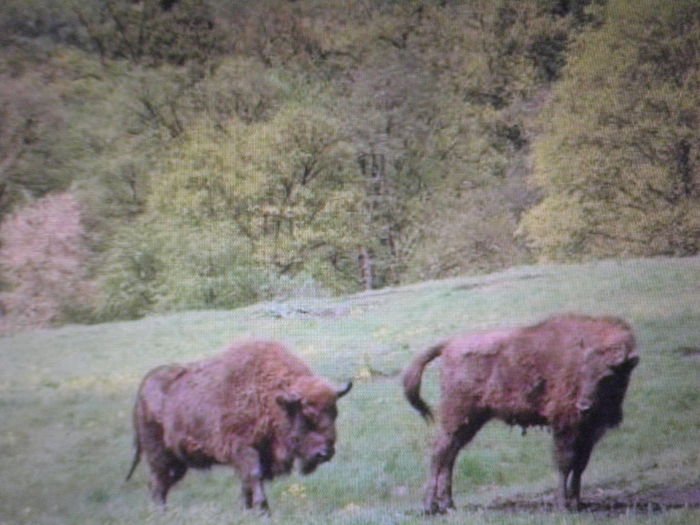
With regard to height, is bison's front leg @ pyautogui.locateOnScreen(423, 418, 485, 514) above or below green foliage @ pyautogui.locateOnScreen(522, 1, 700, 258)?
below

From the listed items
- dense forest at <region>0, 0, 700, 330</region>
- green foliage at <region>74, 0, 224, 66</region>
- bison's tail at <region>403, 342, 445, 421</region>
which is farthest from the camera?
green foliage at <region>74, 0, 224, 66</region>

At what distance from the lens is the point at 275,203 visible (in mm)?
5105

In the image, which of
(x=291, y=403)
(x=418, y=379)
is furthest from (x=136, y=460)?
(x=418, y=379)

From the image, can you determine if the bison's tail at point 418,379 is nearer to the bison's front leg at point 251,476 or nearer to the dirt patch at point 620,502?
the dirt patch at point 620,502

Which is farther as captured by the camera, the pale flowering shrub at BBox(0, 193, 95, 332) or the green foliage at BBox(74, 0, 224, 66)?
the green foliage at BBox(74, 0, 224, 66)

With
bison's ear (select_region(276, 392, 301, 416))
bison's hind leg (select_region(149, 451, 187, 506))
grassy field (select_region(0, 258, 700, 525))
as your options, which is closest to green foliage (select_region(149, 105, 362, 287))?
grassy field (select_region(0, 258, 700, 525))

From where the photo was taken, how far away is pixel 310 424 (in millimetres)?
4543

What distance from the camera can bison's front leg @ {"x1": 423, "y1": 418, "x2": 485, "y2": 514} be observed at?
455 cm

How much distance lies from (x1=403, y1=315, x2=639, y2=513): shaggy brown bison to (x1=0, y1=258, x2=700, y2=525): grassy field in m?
0.08

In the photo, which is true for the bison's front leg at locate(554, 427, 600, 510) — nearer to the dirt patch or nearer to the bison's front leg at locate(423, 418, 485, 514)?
the dirt patch

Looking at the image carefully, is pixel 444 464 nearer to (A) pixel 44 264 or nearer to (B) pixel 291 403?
(B) pixel 291 403

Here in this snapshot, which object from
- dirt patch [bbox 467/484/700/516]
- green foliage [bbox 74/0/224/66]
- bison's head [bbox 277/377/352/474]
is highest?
green foliage [bbox 74/0/224/66]

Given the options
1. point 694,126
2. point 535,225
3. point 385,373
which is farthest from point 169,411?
point 694,126

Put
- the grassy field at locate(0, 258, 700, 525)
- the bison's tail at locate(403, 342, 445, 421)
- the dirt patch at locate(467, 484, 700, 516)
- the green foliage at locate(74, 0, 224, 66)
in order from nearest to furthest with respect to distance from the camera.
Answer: the dirt patch at locate(467, 484, 700, 516), the grassy field at locate(0, 258, 700, 525), the bison's tail at locate(403, 342, 445, 421), the green foliage at locate(74, 0, 224, 66)
